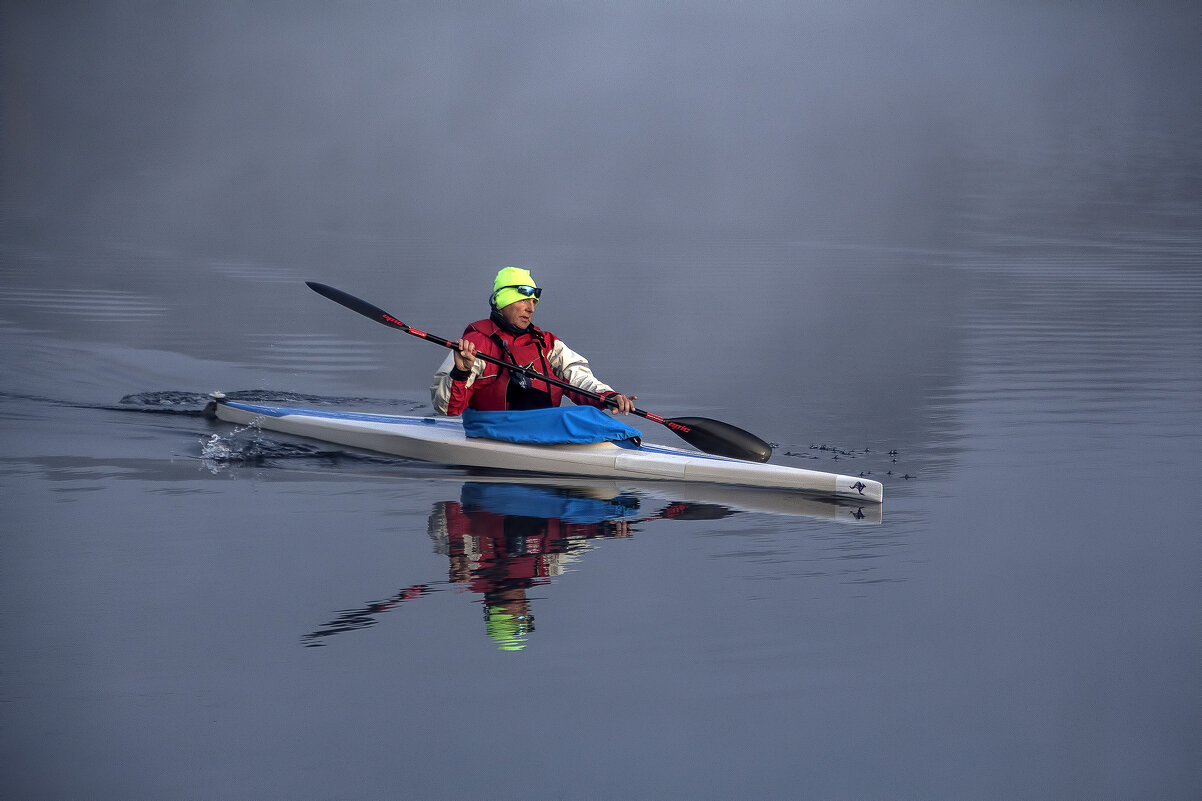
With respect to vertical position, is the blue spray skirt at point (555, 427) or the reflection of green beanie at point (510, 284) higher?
the reflection of green beanie at point (510, 284)

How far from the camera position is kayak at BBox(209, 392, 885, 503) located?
6730mm

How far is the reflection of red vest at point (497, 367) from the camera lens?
7.36 m

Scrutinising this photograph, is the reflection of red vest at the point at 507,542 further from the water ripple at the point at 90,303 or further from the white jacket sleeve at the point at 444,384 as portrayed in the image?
the water ripple at the point at 90,303

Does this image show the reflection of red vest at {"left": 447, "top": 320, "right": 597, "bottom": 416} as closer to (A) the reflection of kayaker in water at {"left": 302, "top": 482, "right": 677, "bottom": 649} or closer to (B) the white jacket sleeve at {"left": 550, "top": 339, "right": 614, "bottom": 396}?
(B) the white jacket sleeve at {"left": 550, "top": 339, "right": 614, "bottom": 396}

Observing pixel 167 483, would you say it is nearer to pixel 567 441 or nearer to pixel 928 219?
pixel 567 441

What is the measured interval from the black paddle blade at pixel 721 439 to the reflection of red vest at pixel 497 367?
554 mm

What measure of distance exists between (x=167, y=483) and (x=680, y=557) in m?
3.01

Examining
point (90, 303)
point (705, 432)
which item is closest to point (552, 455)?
point (705, 432)

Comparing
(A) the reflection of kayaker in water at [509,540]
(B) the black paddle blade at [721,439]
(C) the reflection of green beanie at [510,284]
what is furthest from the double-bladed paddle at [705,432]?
(A) the reflection of kayaker in water at [509,540]

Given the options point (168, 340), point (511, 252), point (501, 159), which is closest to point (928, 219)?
point (511, 252)

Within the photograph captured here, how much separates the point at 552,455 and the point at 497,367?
63 centimetres

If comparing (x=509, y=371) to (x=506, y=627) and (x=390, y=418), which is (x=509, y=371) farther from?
(x=506, y=627)

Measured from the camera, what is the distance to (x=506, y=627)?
4.60 metres

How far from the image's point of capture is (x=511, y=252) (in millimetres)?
27875
